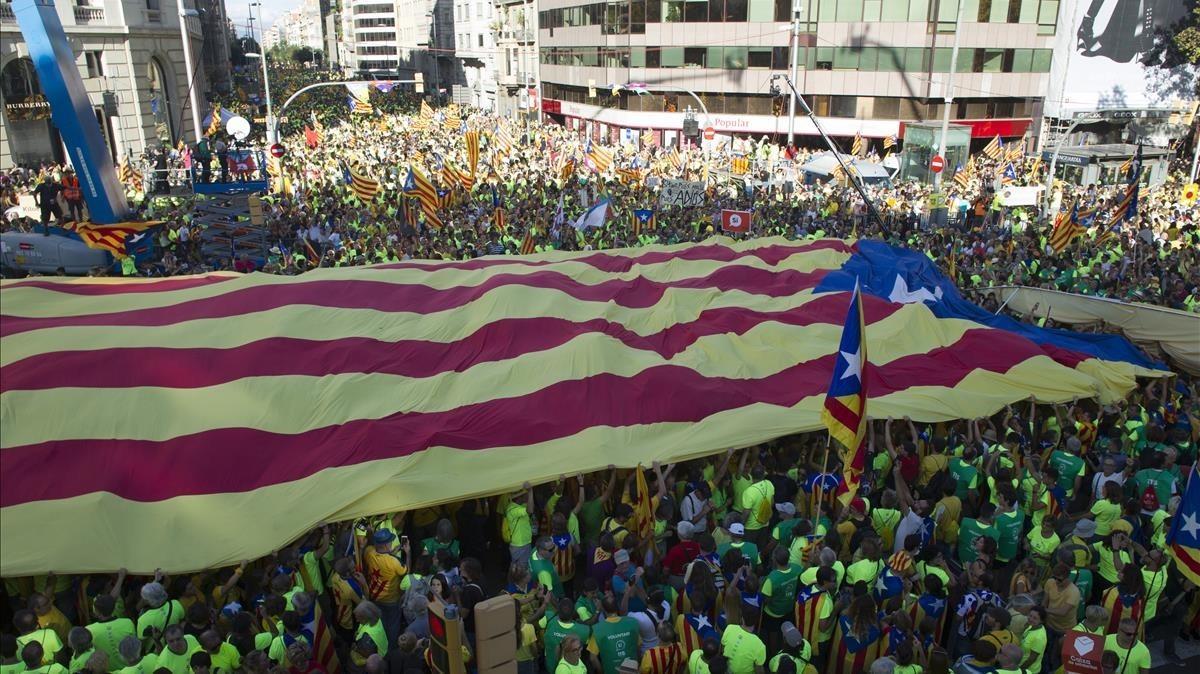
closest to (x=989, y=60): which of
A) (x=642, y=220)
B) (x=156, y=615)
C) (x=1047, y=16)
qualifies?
(x=1047, y=16)

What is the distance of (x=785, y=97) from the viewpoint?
41.7 metres

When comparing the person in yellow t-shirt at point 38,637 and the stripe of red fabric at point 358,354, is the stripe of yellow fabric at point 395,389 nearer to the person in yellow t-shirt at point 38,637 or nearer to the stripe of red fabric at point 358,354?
the stripe of red fabric at point 358,354

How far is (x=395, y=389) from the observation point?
28.7 ft

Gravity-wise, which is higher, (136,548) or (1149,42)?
(1149,42)

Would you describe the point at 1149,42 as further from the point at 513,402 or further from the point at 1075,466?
the point at 513,402

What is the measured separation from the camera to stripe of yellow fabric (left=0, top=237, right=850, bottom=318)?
9.01 meters

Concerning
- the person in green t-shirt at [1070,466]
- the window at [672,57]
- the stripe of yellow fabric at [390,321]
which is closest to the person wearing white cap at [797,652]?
the person in green t-shirt at [1070,466]

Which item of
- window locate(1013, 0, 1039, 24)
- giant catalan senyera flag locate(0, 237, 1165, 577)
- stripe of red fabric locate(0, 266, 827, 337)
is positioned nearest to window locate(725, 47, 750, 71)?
window locate(1013, 0, 1039, 24)

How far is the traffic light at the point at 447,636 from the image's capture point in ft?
16.2

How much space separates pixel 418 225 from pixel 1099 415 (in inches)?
566

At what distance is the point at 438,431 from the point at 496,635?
3.49 m

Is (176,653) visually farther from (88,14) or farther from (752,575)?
(88,14)

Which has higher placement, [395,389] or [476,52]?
[476,52]

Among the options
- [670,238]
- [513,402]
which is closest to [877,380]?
[513,402]
